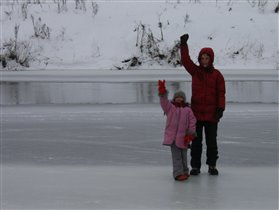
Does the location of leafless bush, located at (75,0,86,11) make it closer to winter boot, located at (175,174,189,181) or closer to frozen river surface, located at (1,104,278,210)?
frozen river surface, located at (1,104,278,210)

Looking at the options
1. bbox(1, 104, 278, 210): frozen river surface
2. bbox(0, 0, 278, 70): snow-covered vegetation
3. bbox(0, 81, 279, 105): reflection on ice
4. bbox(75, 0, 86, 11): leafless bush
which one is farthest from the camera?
bbox(75, 0, 86, 11): leafless bush

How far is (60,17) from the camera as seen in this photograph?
2242 cm

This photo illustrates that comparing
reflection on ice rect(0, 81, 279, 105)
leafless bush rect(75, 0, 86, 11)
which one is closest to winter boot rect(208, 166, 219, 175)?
reflection on ice rect(0, 81, 279, 105)

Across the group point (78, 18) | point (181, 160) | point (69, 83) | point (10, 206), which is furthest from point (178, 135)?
point (78, 18)

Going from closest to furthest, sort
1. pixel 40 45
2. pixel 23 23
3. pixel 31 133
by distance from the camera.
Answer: pixel 31 133
pixel 40 45
pixel 23 23

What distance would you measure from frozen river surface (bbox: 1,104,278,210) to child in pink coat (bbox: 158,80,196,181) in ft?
0.50

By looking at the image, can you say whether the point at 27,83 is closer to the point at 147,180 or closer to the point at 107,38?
the point at 107,38

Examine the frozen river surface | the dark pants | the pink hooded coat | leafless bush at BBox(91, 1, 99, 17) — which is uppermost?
leafless bush at BBox(91, 1, 99, 17)

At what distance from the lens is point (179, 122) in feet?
15.5

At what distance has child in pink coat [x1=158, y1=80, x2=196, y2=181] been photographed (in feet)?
15.4

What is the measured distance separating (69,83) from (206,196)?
9868 mm

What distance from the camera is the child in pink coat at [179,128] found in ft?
15.4

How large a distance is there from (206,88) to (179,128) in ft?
1.47

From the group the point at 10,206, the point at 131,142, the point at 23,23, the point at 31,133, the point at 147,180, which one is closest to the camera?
the point at 10,206
